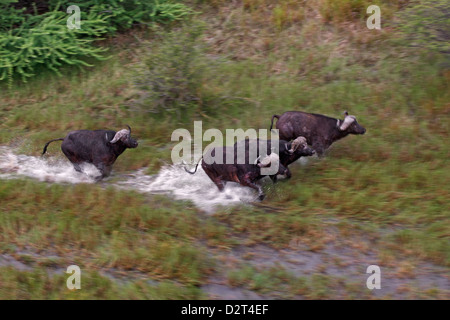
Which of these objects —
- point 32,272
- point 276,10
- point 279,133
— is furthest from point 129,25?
point 32,272

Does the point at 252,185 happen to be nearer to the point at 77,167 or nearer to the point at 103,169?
the point at 103,169

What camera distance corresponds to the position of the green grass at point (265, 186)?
7781 mm

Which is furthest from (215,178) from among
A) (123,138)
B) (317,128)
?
(317,128)

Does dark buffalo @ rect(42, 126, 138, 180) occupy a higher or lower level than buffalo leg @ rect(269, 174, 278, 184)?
higher

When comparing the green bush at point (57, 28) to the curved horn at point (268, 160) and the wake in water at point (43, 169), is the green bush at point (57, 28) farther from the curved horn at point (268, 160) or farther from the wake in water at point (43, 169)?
the curved horn at point (268, 160)

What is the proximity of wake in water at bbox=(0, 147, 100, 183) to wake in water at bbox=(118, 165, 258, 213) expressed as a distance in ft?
2.37

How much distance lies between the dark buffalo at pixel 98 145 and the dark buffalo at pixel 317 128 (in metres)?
2.85

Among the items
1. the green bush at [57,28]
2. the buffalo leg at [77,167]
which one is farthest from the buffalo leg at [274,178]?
the green bush at [57,28]

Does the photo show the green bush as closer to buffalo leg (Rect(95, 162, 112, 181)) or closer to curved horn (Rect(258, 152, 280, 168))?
buffalo leg (Rect(95, 162, 112, 181))

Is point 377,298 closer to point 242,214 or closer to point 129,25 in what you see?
point 242,214

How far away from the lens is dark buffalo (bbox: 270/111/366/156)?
992 cm

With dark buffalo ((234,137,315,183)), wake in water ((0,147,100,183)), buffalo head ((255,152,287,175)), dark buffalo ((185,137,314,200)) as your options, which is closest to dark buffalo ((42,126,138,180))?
wake in water ((0,147,100,183))

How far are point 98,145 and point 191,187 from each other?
185cm

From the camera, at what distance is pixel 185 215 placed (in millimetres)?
8867
